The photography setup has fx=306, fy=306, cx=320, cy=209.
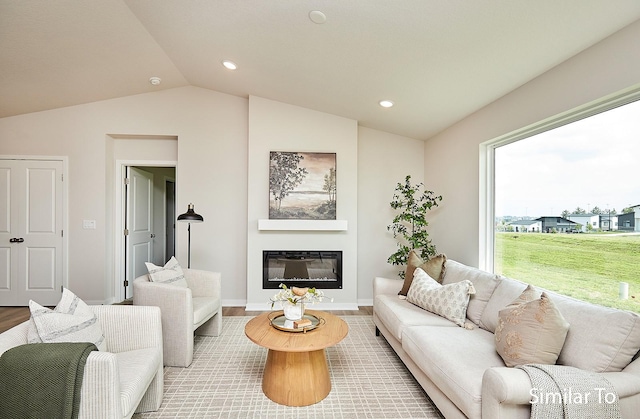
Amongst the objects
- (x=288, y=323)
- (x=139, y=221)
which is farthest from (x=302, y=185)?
(x=139, y=221)

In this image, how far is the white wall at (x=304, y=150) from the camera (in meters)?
4.18

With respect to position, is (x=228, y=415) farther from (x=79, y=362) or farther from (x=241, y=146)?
(x=241, y=146)

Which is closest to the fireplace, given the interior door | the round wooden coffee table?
the round wooden coffee table

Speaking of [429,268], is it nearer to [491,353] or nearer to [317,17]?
[491,353]

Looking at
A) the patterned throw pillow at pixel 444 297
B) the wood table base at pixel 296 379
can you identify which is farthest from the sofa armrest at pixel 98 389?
the patterned throw pillow at pixel 444 297

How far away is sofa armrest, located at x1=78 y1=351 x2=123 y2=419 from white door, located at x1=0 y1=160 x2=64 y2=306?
3.69m

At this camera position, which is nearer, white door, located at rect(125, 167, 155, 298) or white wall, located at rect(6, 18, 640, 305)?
white wall, located at rect(6, 18, 640, 305)

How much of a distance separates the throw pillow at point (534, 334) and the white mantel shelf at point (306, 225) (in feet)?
8.33

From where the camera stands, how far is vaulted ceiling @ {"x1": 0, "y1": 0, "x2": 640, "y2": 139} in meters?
1.96

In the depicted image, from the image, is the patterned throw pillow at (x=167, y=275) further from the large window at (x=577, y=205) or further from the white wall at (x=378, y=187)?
the large window at (x=577, y=205)

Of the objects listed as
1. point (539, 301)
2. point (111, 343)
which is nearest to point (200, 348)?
point (111, 343)

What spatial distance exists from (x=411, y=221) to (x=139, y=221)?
13.6 ft

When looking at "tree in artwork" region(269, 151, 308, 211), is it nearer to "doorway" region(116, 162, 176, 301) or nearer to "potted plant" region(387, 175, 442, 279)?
"potted plant" region(387, 175, 442, 279)

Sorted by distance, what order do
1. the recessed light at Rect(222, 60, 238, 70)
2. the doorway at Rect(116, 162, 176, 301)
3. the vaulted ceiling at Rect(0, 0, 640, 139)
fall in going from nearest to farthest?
the vaulted ceiling at Rect(0, 0, 640, 139) < the recessed light at Rect(222, 60, 238, 70) < the doorway at Rect(116, 162, 176, 301)
